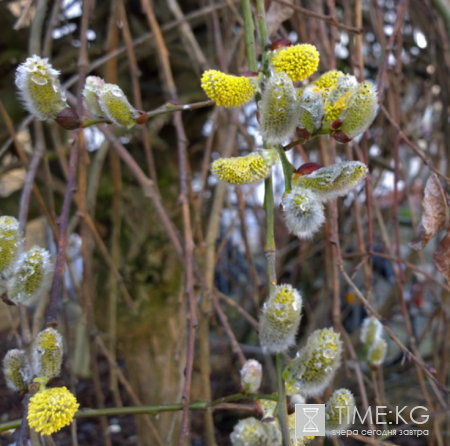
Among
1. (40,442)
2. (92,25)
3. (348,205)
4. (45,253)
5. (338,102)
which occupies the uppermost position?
(92,25)

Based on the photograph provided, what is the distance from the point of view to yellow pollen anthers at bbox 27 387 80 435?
0.42 meters

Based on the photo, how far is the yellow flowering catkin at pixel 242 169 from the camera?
454mm

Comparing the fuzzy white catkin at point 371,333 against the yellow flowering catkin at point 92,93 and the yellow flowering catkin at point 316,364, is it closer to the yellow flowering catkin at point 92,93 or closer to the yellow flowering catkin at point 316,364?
the yellow flowering catkin at point 316,364

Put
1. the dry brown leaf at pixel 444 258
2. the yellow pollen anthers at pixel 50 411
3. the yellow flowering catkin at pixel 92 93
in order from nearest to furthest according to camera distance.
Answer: the yellow pollen anthers at pixel 50 411
the yellow flowering catkin at pixel 92 93
the dry brown leaf at pixel 444 258

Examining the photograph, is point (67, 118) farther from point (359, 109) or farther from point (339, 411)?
point (339, 411)

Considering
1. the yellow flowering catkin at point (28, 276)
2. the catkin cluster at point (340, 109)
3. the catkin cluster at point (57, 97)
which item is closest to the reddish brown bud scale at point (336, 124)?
the catkin cluster at point (340, 109)

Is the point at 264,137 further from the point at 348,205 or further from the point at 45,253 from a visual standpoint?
the point at 348,205

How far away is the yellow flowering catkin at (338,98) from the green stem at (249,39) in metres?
0.13

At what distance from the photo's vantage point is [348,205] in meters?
1.97

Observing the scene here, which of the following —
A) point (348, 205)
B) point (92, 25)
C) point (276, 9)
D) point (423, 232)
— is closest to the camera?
point (423, 232)

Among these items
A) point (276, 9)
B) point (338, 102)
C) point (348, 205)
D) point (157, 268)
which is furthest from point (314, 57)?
point (348, 205)

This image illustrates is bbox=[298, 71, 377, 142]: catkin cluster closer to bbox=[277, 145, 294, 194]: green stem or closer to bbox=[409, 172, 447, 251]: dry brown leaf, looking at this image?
bbox=[277, 145, 294, 194]: green stem

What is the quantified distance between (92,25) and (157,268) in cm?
86

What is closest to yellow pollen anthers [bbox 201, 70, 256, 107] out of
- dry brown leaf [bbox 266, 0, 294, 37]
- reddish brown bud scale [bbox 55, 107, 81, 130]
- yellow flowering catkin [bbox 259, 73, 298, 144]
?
yellow flowering catkin [bbox 259, 73, 298, 144]
